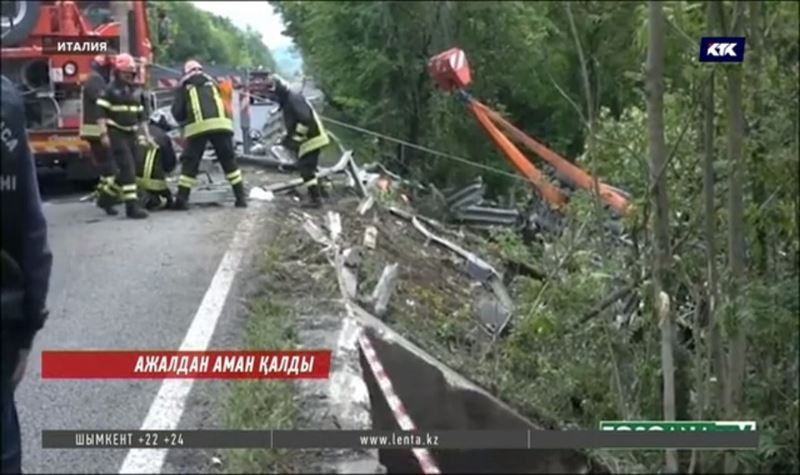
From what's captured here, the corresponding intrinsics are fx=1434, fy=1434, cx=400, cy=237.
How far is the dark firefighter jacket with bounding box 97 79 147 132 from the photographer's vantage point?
2.41m

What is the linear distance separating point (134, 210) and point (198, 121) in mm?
238

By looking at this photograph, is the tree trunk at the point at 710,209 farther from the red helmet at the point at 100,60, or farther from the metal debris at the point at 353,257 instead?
the red helmet at the point at 100,60

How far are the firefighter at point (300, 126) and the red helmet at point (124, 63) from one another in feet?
1.00

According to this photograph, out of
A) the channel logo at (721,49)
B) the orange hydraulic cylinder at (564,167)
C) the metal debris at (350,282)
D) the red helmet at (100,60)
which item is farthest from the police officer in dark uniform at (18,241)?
the channel logo at (721,49)

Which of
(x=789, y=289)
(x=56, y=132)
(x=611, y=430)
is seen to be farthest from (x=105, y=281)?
(x=789, y=289)

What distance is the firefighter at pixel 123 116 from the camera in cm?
240

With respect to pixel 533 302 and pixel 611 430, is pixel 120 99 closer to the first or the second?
pixel 611 430

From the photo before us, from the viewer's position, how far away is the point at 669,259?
3.42m

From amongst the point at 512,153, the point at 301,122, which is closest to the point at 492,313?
the point at 512,153

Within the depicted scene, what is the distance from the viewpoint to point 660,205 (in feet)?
10.9

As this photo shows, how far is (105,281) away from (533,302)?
1.24 meters

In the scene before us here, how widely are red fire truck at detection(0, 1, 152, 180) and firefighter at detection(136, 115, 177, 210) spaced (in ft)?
0.34

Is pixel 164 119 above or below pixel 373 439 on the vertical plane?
above

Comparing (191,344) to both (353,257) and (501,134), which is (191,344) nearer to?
(353,257)
